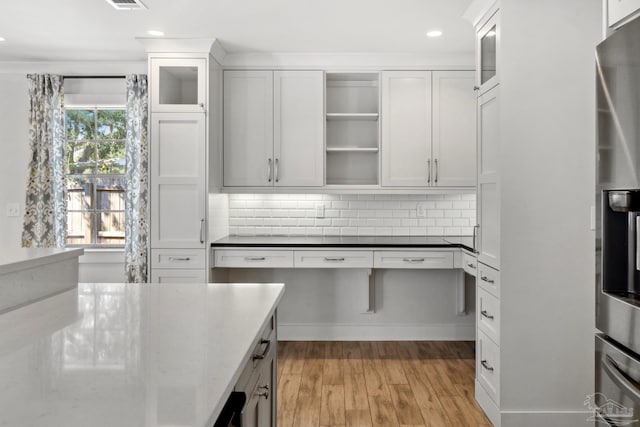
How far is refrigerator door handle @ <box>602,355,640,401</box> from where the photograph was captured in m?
1.34

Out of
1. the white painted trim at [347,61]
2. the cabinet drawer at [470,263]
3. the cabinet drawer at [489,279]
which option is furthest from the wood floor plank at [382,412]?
the white painted trim at [347,61]

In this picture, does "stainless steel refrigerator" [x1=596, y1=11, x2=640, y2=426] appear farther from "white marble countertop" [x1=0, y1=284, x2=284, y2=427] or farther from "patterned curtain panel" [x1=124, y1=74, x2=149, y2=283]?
"patterned curtain panel" [x1=124, y1=74, x2=149, y2=283]

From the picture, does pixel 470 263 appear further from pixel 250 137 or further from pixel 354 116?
pixel 250 137

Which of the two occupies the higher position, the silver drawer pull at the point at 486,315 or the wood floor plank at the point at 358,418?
the silver drawer pull at the point at 486,315

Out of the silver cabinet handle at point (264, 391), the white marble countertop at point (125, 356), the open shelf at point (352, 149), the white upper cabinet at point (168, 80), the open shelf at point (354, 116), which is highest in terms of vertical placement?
the white upper cabinet at point (168, 80)

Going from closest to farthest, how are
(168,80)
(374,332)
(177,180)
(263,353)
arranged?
(263,353), (177,180), (168,80), (374,332)

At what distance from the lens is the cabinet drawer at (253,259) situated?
376cm

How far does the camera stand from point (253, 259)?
3.77m

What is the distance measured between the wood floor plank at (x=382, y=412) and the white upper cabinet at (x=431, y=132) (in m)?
1.77

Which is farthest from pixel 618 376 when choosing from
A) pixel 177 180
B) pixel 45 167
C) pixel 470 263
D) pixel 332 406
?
pixel 45 167

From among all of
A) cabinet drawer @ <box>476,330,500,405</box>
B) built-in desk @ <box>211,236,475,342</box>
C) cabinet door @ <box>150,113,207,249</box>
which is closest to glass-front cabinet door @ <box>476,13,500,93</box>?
built-in desk @ <box>211,236,475,342</box>

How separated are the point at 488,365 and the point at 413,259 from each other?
113 centimetres

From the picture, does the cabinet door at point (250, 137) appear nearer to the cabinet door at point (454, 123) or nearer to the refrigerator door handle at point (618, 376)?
the cabinet door at point (454, 123)

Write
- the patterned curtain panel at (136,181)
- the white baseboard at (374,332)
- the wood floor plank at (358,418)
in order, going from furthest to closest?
1. the white baseboard at (374,332)
2. the patterned curtain panel at (136,181)
3. the wood floor plank at (358,418)
